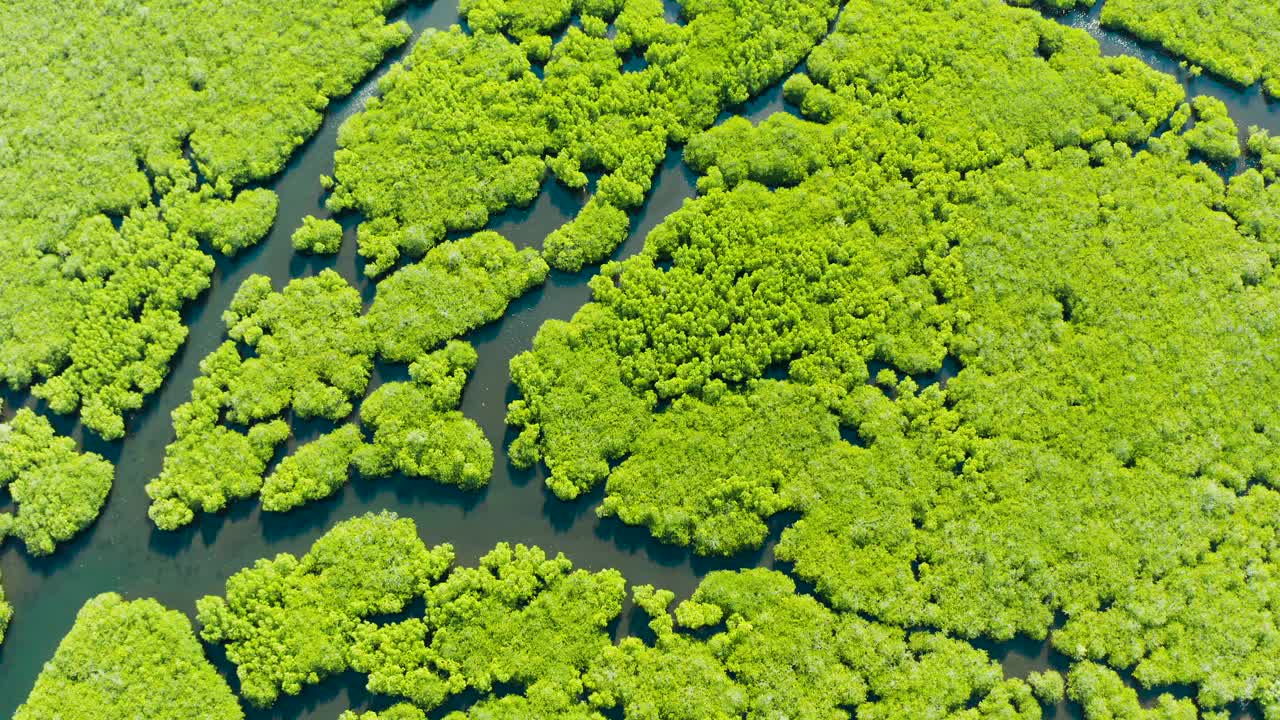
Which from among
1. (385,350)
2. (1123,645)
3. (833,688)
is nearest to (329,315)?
(385,350)

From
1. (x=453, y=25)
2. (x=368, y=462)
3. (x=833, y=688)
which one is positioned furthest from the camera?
(x=453, y=25)

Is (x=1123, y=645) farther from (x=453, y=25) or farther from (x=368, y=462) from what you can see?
(x=453, y=25)

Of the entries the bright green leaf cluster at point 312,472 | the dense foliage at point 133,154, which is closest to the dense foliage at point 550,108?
the dense foliage at point 133,154

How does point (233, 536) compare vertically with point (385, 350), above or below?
below

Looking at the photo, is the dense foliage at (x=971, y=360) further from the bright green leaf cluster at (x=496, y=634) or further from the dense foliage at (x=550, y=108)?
the bright green leaf cluster at (x=496, y=634)

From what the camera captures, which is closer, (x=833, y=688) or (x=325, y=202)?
(x=833, y=688)

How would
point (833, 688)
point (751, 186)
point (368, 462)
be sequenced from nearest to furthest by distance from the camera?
1. point (833, 688)
2. point (368, 462)
3. point (751, 186)

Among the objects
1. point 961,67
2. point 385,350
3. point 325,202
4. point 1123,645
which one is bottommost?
point 1123,645
